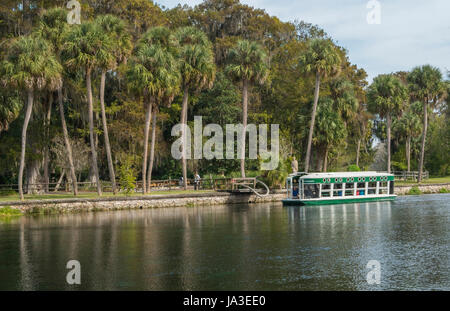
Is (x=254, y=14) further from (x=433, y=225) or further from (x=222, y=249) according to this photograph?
(x=222, y=249)

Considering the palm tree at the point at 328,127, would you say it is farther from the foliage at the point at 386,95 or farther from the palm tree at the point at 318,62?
the foliage at the point at 386,95

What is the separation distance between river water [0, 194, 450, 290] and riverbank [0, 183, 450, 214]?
235 centimetres

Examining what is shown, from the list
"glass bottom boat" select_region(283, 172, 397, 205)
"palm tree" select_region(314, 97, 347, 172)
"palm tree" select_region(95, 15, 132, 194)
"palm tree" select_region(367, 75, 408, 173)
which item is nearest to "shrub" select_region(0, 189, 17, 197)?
"palm tree" select_region(95, 15, 132, 194)

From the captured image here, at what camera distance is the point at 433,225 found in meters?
31.6

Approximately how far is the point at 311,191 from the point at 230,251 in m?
24.5

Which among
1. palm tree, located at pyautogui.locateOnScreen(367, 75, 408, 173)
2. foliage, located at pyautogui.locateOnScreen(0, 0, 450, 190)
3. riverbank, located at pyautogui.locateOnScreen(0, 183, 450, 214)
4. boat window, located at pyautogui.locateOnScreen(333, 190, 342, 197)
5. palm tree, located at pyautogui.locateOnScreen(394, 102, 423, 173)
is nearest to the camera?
riverbank, located at pyautogui.locateOnScreen(0, 183, 450, 214)

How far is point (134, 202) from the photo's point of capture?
46.0m

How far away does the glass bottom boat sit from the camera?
47.1m

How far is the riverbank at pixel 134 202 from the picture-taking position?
137 feet

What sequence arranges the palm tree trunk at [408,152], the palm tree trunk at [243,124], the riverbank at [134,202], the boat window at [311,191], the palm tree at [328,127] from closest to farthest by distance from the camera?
1. the riverbank at [134,202]
2. the boat window at [311,191]
3. the palm tree trunk at [243,124]
4. the palm tree at [328,127]
5. the palm tree trunk at [408,152]

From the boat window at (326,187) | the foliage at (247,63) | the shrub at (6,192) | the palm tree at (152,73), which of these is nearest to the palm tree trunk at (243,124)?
the foliage at (247,63)

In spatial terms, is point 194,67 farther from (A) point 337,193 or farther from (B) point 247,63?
(A) point 337,193

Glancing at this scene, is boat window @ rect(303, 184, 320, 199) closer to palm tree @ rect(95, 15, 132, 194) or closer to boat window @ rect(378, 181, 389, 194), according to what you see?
boat window @ rect(378, 181, 389, 194)

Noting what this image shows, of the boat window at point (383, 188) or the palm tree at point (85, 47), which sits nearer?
the palm tree at point (85, 47)
